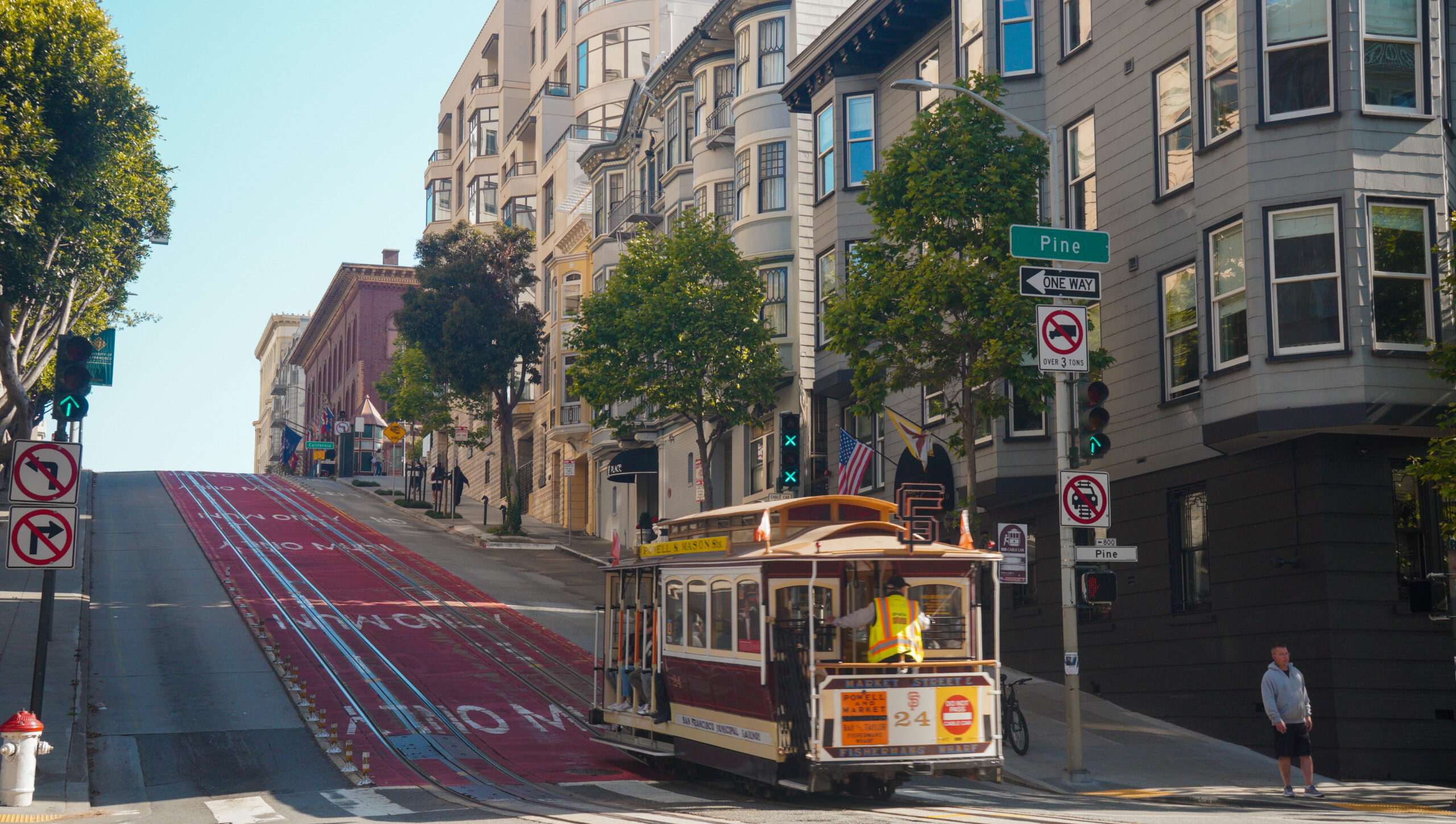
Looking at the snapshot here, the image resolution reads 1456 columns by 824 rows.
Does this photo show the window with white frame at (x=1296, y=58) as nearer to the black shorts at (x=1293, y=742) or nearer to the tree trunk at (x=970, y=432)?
the tree trunk at (x=970, y=432)

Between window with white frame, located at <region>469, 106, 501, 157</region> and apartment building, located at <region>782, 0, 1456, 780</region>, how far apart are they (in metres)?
63.3

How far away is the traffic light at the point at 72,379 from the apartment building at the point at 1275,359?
1378cm

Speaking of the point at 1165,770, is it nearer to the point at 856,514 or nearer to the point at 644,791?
the point at 856,514

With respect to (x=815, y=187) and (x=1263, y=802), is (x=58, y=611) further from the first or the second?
(x=1263, y=802)

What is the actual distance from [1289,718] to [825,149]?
2064 centimetres

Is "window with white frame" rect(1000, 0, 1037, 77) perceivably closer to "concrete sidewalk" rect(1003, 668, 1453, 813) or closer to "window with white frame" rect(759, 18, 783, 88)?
"concrete sidewalk" rect(1003, 668, 1453, 813)

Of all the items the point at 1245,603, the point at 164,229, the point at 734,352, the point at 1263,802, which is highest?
the point at 164,229

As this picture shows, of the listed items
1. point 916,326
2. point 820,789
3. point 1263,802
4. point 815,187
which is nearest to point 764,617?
point 820,789

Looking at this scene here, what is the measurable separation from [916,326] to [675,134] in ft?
91.2

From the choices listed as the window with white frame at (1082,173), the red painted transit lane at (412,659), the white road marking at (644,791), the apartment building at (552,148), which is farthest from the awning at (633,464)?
the white road marking at (644,791)

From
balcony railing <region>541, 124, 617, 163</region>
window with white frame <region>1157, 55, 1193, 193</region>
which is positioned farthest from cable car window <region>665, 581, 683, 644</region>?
balcony railing <region>541, 124, 617, 163</region>

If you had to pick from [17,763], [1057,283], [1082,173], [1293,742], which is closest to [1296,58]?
[1082,173]

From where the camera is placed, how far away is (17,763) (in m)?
14.5

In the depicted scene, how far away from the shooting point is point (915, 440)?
2645 centimetres
